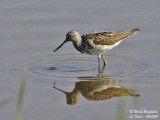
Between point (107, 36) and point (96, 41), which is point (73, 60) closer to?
point (96, 41)

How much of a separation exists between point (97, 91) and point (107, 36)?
228 centimetres

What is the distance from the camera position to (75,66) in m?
10.5

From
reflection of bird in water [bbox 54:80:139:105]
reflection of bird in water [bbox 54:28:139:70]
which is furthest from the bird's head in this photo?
reflection of bird in water [bbox 54:80:139:105]

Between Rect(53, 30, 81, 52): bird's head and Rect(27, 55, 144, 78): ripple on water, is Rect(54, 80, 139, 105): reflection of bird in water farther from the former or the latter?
Rect(53, 30, 81, 52): bird's head

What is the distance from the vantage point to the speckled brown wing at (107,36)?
1088cm

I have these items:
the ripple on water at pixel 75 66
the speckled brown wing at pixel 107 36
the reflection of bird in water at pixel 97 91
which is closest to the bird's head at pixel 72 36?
the speckled brown wing at pixel 107 36

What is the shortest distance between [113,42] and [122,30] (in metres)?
1.20

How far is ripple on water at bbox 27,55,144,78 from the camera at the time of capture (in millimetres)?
10023

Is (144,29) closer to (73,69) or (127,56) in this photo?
(127,56)

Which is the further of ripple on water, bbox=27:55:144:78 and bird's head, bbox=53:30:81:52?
bird's head, bbox=53:30:81:52

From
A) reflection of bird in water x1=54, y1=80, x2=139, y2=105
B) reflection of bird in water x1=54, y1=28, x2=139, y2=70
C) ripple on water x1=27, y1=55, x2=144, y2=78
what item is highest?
reflection of bird in water x1=54, y1=28, x2=139, y2=70

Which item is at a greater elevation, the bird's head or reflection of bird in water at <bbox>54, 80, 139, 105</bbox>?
the bird's head

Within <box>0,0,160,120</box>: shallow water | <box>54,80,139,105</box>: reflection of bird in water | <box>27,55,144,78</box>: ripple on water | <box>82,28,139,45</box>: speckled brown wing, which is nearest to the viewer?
<box>0,0,160,120</box>: shallow water

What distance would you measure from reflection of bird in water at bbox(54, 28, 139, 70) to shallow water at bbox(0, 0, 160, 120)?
259 millimetres
